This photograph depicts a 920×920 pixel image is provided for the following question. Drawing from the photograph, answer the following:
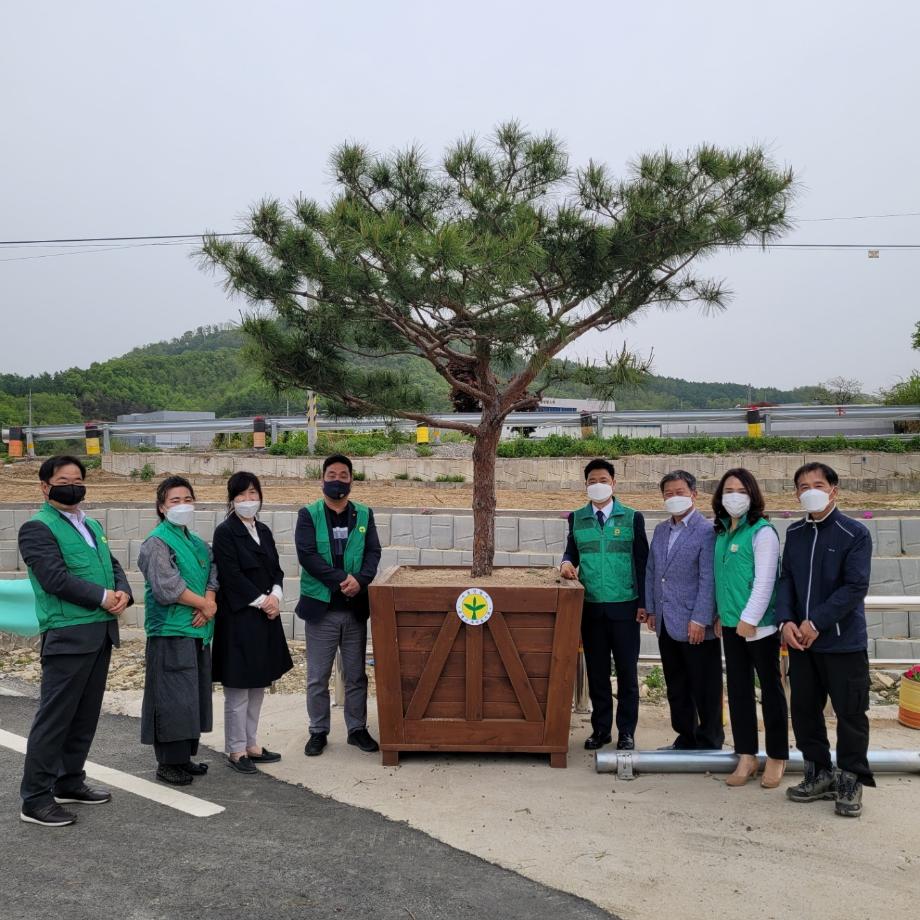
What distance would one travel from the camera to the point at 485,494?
5211 mm

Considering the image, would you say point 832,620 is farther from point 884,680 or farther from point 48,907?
point 884,680

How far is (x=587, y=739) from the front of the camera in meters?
4.64

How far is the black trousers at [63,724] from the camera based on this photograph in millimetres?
3625

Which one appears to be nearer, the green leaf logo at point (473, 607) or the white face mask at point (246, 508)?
the green leaf logo at point (473, 607)

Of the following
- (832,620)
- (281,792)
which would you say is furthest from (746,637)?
(281,792)

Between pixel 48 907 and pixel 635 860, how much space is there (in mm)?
1986

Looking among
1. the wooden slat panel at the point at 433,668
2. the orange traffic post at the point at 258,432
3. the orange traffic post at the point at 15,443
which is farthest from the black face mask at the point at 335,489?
the orange traffic post at the point at 15,443

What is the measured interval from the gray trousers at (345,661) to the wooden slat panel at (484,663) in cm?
37

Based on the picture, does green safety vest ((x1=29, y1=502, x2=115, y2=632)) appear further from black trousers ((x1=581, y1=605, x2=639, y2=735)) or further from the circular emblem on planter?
black trousers ((x1=581, y1=605, x2=639, y2=735))

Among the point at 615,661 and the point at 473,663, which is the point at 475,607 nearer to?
the point at 473,663

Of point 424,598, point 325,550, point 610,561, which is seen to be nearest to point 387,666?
point 424,598

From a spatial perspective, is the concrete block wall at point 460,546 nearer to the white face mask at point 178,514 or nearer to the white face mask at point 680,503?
the white face mask at point 680,503

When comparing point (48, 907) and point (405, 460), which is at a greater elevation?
point (405, 460)

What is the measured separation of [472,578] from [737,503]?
1478mm
